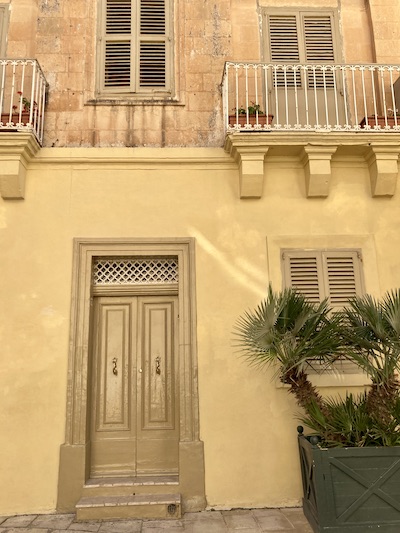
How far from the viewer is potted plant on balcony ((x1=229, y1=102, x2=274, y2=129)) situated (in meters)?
6.16

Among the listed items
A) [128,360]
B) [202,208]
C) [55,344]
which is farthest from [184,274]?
[55,344]

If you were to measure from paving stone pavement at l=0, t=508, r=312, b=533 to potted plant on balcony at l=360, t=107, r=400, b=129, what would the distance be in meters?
4.93

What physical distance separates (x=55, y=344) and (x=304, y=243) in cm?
344

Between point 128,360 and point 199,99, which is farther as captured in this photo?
point 199,99

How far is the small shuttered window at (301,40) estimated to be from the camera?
7.04 m

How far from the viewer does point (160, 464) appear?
579 cm

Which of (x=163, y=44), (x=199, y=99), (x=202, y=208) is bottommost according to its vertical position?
(x=202, y=208)

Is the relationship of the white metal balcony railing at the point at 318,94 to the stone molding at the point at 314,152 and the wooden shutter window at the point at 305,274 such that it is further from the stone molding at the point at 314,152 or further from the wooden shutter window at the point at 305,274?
the wooden shutter window at the point at 305,274

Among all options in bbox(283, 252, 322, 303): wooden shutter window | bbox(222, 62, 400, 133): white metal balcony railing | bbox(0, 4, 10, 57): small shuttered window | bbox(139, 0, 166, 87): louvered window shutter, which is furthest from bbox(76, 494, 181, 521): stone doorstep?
bbox(0, 4, 10, 57): small shuttered window

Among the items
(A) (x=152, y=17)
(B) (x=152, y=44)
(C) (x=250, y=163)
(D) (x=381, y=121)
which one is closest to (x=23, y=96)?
(B) (x=152, y=44)

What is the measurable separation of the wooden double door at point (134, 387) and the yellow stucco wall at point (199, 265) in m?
0.51

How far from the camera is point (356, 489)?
4566 mm

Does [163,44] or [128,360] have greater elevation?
[163,44]

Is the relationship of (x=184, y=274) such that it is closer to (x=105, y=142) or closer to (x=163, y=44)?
(x=105, y=142)
